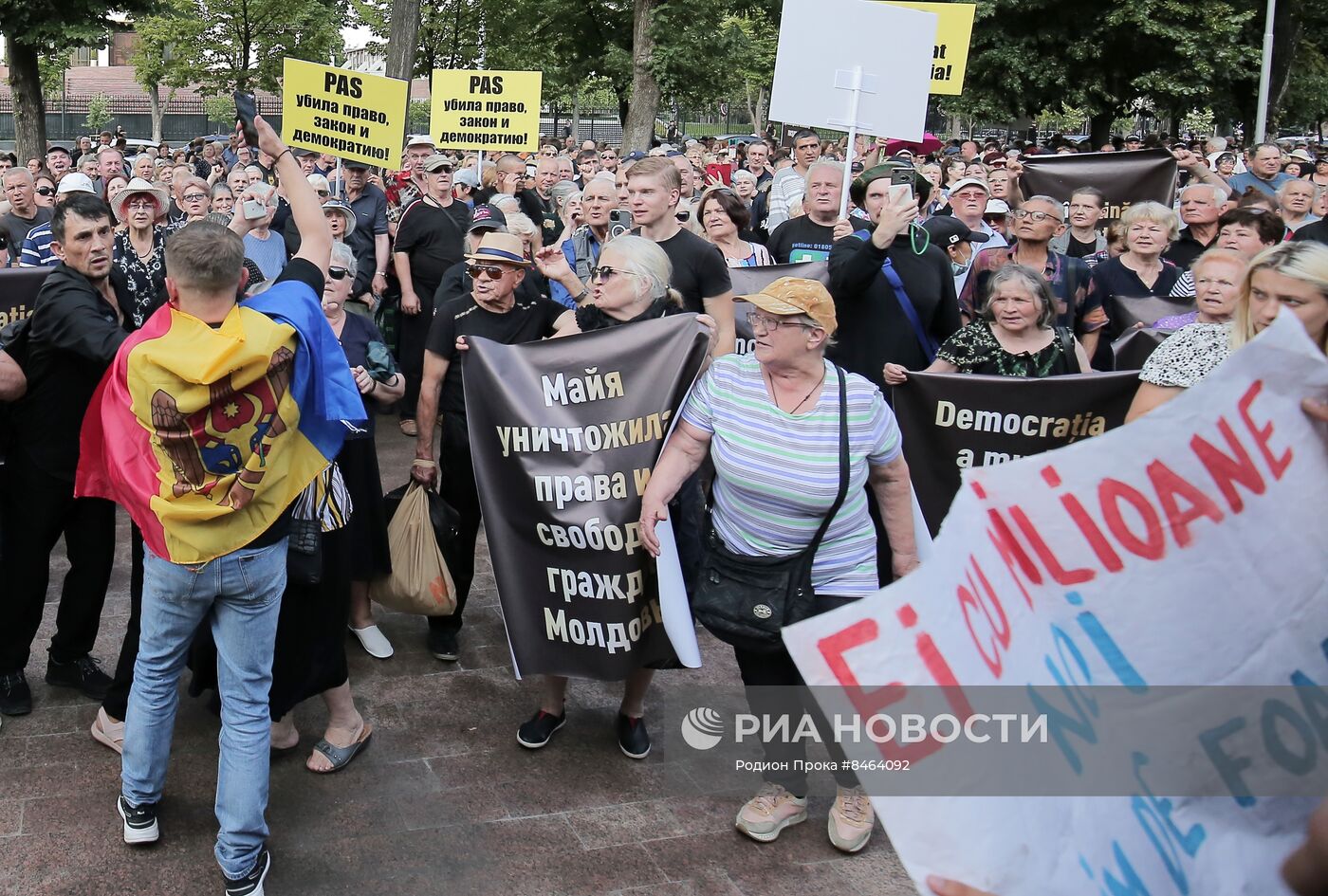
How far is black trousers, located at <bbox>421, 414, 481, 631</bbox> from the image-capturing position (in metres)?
5.48

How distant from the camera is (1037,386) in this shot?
5.22 metres

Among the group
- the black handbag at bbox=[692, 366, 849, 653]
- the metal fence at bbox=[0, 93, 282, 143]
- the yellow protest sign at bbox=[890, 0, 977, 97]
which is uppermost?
the yellow protest sign at bbox=[890, 0, 977, 97]

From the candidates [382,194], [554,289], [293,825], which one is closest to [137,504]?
[293,825]

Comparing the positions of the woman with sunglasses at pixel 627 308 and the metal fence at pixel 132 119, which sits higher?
the woman with sunglasses at pixel 627 308

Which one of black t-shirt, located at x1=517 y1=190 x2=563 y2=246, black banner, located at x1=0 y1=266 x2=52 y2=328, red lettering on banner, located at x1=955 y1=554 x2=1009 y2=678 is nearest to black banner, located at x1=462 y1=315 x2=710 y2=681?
black banner, located at x1=0 y1=266 x2=52 y2=328

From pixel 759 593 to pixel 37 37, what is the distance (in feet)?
84.7

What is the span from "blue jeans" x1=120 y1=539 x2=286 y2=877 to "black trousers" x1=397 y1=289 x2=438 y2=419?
20.2 feet

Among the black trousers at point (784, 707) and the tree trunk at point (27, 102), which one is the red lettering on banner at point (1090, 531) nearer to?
the black trousers at point (784, 707)

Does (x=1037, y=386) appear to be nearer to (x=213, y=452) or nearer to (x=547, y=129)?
(x=213, y=452)

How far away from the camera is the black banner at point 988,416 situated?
17.1 ft

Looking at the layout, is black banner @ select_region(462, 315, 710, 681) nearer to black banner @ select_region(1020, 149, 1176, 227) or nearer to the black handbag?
the black handbag

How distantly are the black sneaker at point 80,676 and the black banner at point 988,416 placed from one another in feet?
10.8

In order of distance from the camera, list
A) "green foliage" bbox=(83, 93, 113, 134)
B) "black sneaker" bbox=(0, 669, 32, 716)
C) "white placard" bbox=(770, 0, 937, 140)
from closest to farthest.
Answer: "black sneaker" bbox=(0, 669, 32, 716) → "white placard" bbox=(770, 0, 937, 140) → "green foliage" bbox=(83, 93, 113, 134)

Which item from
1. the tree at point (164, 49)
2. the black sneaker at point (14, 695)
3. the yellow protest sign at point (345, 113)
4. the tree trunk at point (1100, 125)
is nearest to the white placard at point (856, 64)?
the yellow protest sign at point (345, 113)
